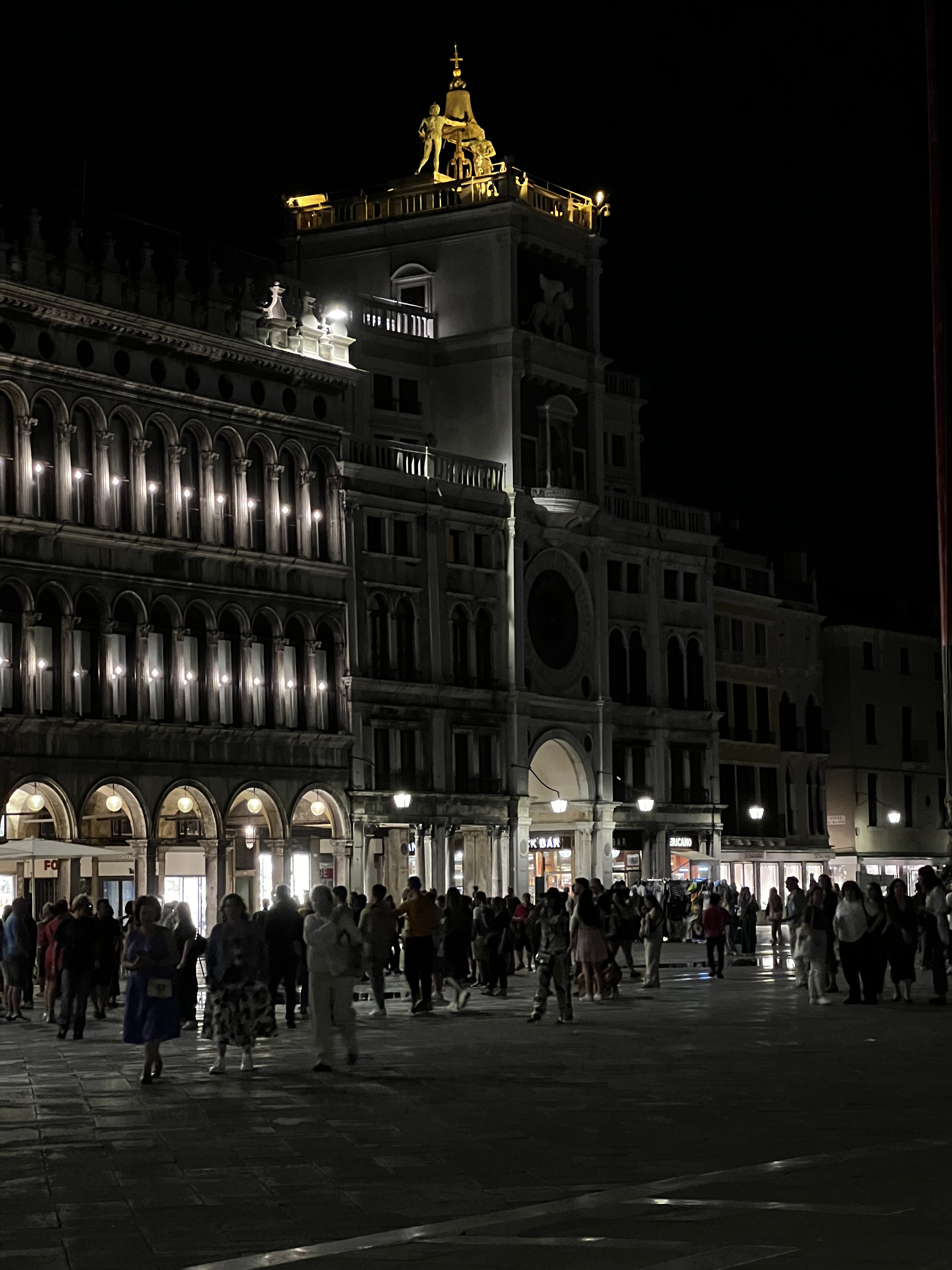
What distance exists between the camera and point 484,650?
→ 207ft

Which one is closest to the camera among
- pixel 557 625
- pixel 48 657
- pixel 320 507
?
pixel 48 657

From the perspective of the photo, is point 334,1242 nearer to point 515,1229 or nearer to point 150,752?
point 515,1229

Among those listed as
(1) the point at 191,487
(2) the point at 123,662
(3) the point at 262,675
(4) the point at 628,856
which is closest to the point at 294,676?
(3) the point at 262,675

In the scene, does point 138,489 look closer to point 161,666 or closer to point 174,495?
point 174,495

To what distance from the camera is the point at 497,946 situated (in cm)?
3619

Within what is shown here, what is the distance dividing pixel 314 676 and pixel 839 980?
21958 mm

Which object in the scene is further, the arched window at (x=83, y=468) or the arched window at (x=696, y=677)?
the arched window at (x=696, y=677)

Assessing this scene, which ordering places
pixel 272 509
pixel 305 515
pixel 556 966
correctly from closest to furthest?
pixel 556 966 < pixel 272 509 < pixel 305 515

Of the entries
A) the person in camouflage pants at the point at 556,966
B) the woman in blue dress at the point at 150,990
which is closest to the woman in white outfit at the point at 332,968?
the woman in blue dress at the point at 150,990

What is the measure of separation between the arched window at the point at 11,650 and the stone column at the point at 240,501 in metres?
7.23

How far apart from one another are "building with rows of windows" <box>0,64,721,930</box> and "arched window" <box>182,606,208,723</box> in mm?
81

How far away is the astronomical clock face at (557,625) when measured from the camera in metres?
65.0

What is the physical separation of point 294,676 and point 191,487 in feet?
19.0

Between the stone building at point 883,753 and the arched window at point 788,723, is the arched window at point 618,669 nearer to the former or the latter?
the arched window at point 788,723
